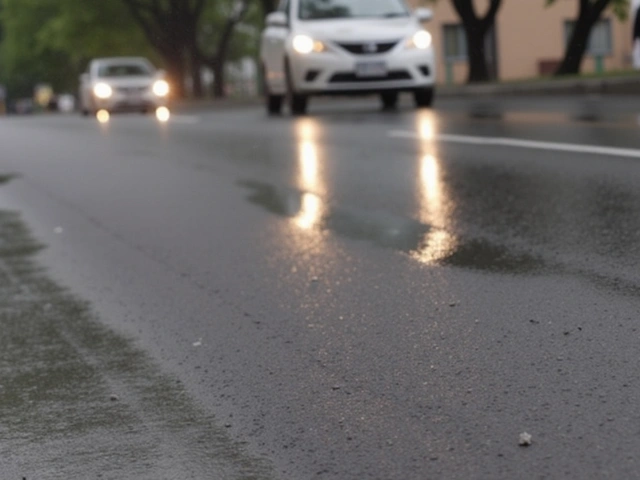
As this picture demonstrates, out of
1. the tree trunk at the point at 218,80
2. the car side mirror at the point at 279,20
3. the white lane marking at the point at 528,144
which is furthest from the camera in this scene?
the tree trunk at the point at 218,80

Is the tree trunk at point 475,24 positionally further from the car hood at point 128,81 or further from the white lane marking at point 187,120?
the car hood at point 128,81

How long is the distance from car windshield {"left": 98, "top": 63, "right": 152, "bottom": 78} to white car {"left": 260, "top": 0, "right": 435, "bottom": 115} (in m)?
15.5

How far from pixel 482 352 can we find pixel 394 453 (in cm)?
99

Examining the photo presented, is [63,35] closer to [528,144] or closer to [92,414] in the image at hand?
[528,144]

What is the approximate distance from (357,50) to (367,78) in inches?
15.2

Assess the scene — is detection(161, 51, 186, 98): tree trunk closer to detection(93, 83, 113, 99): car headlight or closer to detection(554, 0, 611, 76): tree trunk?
detection(93, 83, 113, 99): car headlight

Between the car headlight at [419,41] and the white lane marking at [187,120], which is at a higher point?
the car headlight at [419,41]

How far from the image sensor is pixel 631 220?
7.32 meters

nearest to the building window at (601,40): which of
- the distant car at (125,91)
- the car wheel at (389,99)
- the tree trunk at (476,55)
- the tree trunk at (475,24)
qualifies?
the distant car at (125,91)

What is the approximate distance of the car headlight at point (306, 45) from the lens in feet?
67.5

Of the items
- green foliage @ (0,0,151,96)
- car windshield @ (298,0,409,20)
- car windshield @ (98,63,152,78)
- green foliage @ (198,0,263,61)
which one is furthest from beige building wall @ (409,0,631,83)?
car windshield @ (298,0,409,20)

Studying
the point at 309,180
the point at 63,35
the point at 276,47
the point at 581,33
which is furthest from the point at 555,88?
the point at 63,35

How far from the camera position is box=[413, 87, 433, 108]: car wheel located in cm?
2097

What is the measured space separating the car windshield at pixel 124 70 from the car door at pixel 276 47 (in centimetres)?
1269
